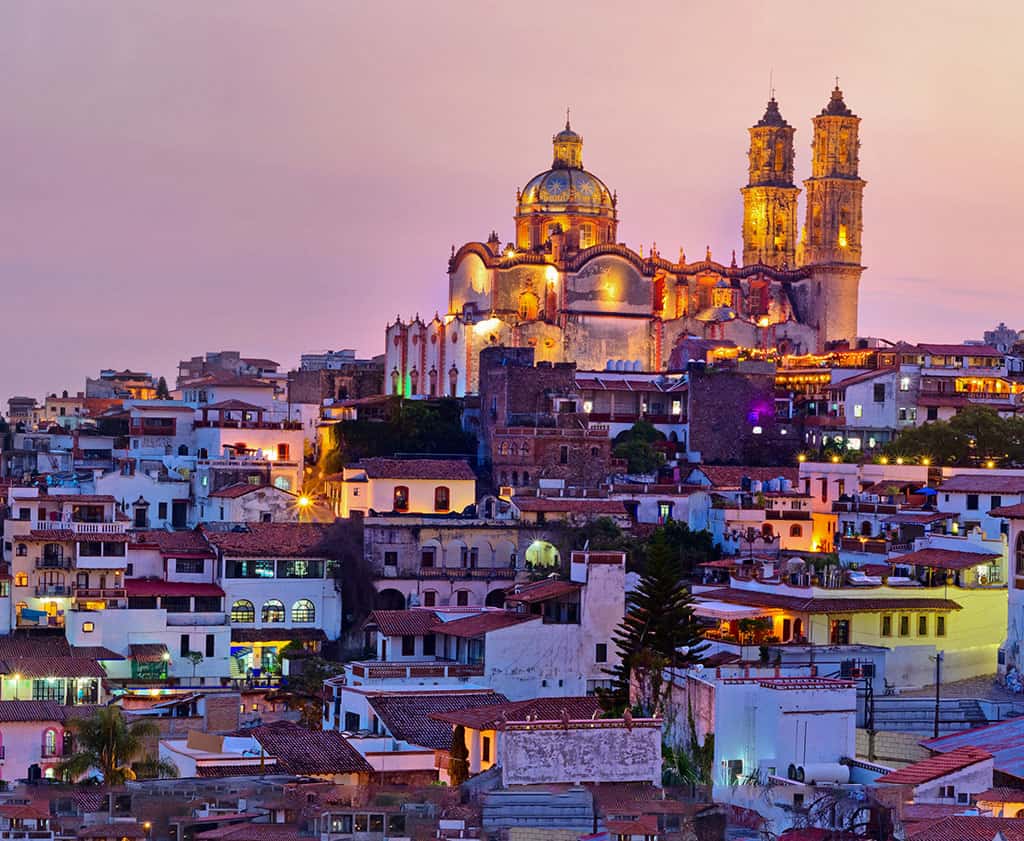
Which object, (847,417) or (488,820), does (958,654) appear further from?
(847,417)

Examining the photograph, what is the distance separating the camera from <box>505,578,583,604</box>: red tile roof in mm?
48219

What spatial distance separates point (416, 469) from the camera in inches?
2482

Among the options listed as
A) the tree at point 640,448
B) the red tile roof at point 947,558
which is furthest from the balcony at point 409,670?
the tree at point 640,448

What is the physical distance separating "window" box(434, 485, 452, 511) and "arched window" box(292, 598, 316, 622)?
623 centimetres

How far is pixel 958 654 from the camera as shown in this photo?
47469 millimetres

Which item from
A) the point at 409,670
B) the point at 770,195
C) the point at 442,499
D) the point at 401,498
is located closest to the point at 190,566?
the point at 401,498

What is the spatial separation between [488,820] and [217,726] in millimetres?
9952

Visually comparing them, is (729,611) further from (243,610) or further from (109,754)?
(243,610)

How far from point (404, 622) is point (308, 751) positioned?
13.3 meters

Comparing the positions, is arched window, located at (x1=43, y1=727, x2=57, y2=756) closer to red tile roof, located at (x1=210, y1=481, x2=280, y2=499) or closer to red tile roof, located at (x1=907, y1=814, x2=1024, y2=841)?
red tile roof, located at (x1=907, y1=814, x2=1024, y2=841)

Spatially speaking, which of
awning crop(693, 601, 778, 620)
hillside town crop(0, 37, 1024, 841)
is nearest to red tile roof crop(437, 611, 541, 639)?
hillside town crop(0, 37, 1024, 841)

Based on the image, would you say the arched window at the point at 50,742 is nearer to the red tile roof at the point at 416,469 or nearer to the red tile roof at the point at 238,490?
the red tile roof at the point at 416,469

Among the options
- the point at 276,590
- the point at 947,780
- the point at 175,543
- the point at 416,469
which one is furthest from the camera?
the point at 416,469

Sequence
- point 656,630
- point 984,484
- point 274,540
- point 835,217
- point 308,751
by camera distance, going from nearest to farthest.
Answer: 1. point 308,751
2. point 656,630
3. point 984,484
4. point 274,540
5. point 835,217
